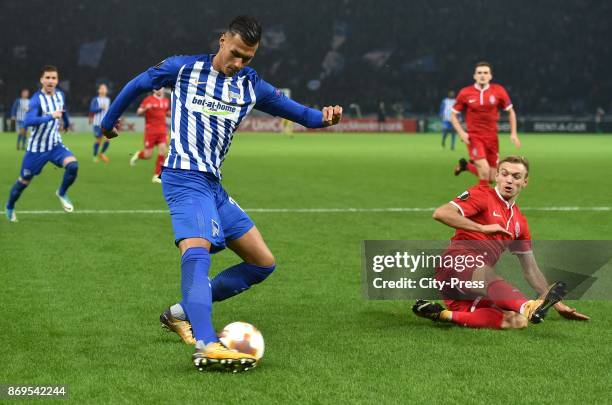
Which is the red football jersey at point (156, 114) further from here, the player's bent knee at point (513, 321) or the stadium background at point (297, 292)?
the player's bent knee at point (513, 321)

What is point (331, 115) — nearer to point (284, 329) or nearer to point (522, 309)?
point (284, 329)

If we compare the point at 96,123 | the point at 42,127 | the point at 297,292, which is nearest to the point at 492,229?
the point at 297,292

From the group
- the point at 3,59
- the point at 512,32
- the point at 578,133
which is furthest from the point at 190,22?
the point at 578,133

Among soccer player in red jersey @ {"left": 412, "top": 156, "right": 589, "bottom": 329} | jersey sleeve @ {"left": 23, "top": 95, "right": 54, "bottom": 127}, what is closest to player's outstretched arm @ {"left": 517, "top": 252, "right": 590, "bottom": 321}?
soccer player in red jersey @ {"left": 412, "top": 156, "right": 589, "bottom": 329}

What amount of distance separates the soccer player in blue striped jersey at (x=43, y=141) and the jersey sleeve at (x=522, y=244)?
706 centimetres

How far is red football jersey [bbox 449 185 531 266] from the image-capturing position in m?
6.01

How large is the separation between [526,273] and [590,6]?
56.2 meters

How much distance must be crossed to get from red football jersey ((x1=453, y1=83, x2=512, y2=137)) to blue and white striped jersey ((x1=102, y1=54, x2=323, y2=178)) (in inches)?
392

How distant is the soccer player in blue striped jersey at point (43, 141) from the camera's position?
11750 mm

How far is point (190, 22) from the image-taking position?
5662 centimetres

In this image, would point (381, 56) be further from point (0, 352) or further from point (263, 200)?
point (0, 352)

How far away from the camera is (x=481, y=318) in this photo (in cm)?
597

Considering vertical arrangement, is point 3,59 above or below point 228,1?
below

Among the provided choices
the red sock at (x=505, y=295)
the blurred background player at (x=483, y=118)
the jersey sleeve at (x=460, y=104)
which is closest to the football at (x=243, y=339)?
the red sock at (x=505, y=295)
